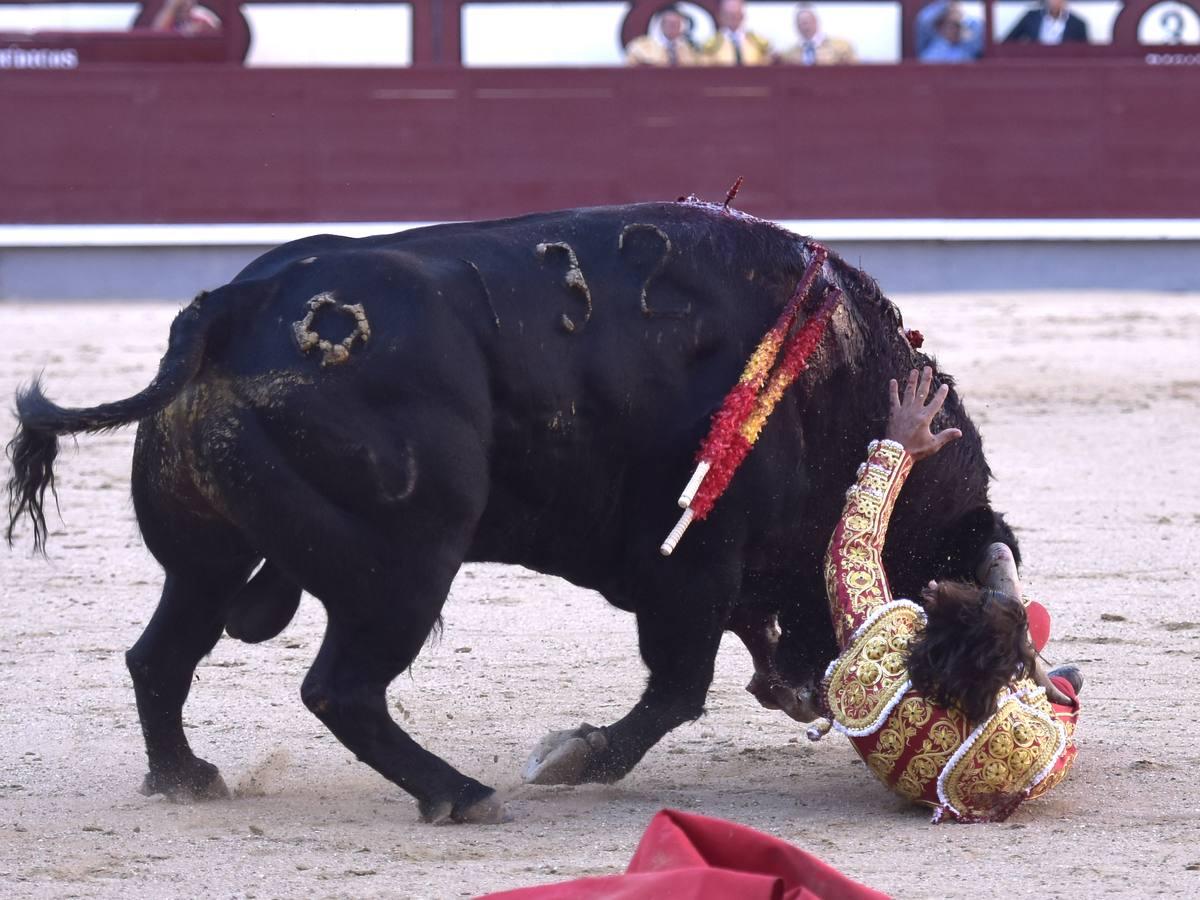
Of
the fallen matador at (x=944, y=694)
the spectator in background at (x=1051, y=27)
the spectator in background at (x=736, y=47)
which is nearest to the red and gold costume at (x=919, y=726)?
the fallen matador at (x=944, y=694)

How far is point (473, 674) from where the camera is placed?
13.1 ft

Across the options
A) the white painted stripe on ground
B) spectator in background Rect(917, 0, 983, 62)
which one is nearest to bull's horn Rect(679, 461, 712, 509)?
the white painted stripe on ground

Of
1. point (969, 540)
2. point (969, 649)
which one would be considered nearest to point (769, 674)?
point (969, 540)

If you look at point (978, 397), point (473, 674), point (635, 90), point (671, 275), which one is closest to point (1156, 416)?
point (978, 397)

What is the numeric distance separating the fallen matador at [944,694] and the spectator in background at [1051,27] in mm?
9073

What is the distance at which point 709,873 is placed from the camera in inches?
87.0

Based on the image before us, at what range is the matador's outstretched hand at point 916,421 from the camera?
3.16 metres

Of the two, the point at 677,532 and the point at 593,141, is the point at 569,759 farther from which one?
the point at 593,141

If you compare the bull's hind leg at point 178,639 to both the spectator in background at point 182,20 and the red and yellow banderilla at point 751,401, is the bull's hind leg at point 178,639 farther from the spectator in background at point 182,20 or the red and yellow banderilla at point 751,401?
the spectator in background at point 182,20

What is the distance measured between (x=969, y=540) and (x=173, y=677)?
4.47ft

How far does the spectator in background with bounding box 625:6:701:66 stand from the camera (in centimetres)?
1141

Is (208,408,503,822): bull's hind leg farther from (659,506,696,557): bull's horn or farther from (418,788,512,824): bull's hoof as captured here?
(659,506,696,557): bull's horn

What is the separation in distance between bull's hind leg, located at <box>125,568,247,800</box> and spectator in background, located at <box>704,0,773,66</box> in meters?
8.73

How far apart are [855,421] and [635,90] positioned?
8.51 m
